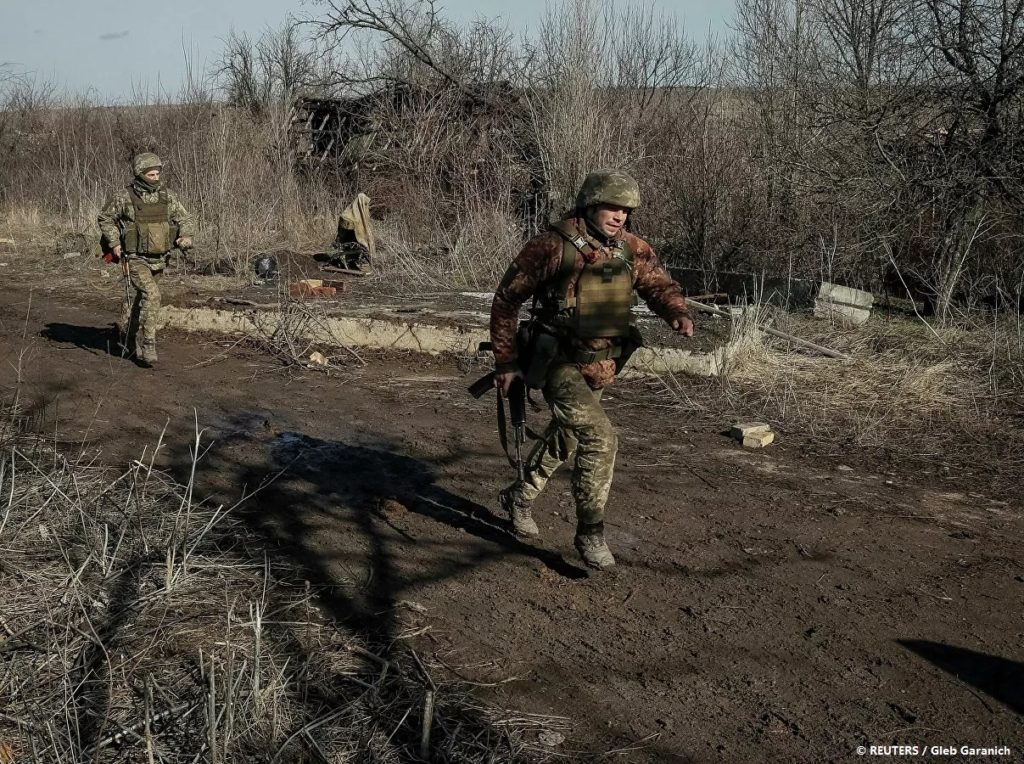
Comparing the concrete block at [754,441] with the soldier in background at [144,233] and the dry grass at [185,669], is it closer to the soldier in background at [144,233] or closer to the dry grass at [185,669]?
the dry grass at [185,669]

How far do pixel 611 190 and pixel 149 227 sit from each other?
5209mm

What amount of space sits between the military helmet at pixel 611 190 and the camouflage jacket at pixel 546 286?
17 cm

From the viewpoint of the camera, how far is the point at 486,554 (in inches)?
171

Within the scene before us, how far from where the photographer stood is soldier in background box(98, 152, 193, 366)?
7.77 metres

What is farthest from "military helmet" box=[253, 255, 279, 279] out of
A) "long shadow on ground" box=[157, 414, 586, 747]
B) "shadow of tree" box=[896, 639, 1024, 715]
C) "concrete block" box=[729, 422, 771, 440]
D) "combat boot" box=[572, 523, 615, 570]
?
"shadow of tree" box=[896, 639, 1024, 715]

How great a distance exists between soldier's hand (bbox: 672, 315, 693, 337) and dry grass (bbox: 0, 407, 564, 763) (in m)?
1.72

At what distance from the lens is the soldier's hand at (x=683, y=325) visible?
13.2 feet

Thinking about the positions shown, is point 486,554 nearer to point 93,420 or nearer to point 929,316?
point 93,420

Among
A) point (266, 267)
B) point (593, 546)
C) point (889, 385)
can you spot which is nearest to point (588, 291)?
point (593, 546)

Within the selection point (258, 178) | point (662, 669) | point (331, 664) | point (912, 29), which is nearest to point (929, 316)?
point (912, 29)

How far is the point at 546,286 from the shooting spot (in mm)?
4047

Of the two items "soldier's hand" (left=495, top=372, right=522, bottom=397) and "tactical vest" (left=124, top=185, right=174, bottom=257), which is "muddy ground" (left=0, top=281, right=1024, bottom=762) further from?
"tactical vest" (left=124, top=185, right=174, bottom=257)

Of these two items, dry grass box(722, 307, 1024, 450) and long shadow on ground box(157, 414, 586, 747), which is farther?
dry grass box(722, 307, 1024, 450)

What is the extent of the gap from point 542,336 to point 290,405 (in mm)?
3218
